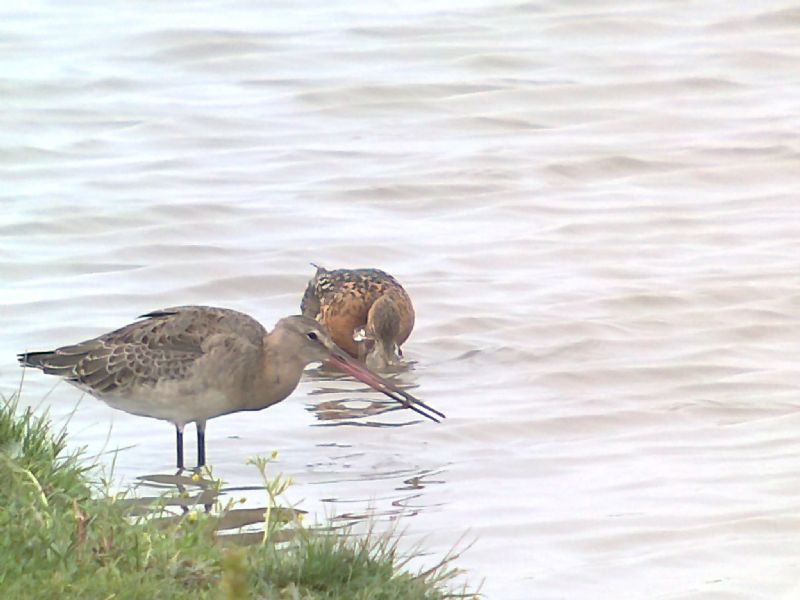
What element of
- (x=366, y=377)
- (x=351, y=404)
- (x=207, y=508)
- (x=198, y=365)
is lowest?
(x=351, y=404)

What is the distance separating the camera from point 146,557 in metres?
4.91

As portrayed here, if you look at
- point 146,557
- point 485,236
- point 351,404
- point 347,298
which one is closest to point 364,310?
point 347,298

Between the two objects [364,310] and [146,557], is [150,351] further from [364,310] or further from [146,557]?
[146,557]

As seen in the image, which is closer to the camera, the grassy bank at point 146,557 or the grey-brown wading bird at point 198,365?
the grassy bank at point 146,557

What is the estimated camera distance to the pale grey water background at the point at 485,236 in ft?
23.9

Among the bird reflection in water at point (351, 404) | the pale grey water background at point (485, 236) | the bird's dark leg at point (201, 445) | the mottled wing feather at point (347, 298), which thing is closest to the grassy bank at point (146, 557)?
the pale grey water background at point (485, 236)

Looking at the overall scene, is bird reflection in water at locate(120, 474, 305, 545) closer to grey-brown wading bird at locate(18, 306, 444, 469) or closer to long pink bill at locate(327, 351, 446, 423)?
grey-brown wading bird at locate(18, 306, 444, 469)

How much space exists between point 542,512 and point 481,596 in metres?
1.36

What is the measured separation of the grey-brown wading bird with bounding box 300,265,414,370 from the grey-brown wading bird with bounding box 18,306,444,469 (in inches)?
80.0

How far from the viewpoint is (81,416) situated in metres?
8.75

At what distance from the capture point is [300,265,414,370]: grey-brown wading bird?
10.1m

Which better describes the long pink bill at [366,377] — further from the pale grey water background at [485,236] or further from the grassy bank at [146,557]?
the grassy bank at [146,557]

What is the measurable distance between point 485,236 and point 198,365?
15.3 ft

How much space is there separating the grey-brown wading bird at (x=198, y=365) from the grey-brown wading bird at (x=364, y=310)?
80.0 inches
